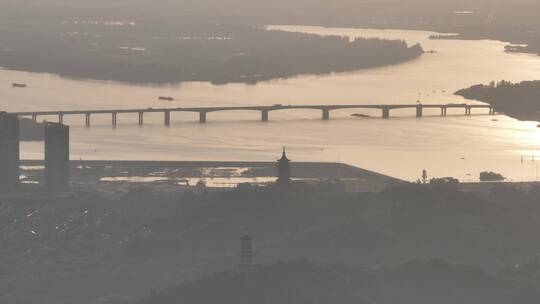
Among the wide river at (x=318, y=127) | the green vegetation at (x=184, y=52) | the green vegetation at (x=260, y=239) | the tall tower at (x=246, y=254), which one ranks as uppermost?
the green vegetation at (x=184, y=52)

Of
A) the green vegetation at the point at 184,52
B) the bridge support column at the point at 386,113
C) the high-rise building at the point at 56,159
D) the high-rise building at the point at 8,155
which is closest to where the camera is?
the high-rise building at the point at 56,159

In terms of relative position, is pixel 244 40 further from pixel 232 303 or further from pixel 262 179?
pixel 232 303

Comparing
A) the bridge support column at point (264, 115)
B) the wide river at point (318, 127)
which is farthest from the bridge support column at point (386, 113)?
the bridge support column at point (264, 115)

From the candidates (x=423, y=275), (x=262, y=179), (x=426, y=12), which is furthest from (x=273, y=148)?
(x=426, y=12)

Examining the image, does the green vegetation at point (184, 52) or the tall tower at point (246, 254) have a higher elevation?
the green vegetation at point (184, 52)

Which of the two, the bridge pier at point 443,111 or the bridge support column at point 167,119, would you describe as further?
the bridge pier at point 443,111

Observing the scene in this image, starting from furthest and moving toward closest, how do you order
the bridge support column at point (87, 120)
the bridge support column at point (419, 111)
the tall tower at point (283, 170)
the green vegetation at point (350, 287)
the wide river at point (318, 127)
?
1. the bridge support column at point (419, 111)
2. the bridge support column at point (87, 120)
3. the wide river at point (318, 127)
4. the tall tower at point (283, 170)
5. the green vegetation at point (350, 287)

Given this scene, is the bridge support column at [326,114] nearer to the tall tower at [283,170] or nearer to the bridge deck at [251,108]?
the bridge deck at [251,108]

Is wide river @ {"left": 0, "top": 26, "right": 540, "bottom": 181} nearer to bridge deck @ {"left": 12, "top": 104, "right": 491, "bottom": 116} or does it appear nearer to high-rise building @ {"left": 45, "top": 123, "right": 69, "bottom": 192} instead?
bridge deck @ {"left": 12, "top": 104, "right": 491, "bottom": 116}
